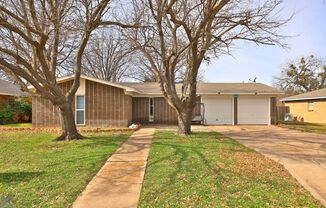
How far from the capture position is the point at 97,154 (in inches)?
362

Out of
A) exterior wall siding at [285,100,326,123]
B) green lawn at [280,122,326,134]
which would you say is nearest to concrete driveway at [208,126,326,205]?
green lawn at [280,122,326,134]

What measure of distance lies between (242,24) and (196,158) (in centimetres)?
641

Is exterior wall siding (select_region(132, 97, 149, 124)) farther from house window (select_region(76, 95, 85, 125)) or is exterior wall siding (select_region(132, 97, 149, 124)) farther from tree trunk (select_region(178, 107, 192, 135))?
tree trunk (select_region(178, 107, 192, 135))

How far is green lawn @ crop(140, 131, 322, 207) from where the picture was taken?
5027 mm

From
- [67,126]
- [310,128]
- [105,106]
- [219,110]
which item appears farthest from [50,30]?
[310,128]

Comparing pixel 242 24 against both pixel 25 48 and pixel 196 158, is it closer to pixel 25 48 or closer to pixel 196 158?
pixel 196 158

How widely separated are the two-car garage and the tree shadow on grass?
57.4ft

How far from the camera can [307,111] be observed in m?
28.2

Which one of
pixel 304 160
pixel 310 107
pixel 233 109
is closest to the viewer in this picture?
pixel 304 160

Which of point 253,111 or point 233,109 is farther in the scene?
point 233,109

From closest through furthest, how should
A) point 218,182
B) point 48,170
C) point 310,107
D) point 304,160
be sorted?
1. point 218,182
2. point 48,170
3. point 304,160
4. point 310,107

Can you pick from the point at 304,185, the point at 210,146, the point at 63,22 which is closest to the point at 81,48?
the point at 63,22

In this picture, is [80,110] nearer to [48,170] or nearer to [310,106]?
[48,170]

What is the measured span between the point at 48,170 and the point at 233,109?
18155 mm
